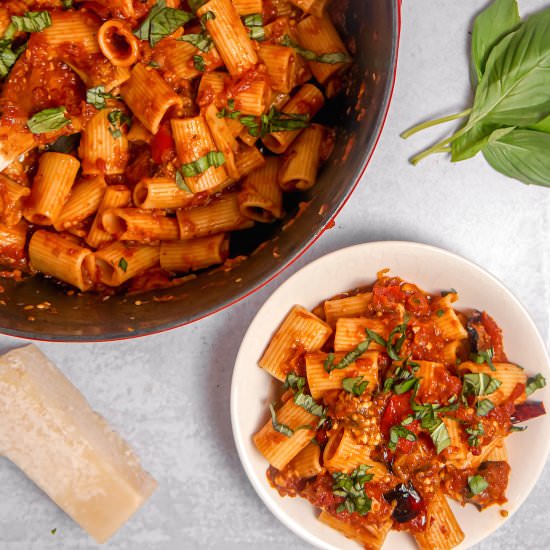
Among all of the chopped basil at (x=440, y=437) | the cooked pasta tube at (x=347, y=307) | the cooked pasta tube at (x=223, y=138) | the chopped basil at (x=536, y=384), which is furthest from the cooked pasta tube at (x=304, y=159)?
the chopped basil at (x=536, y=384)

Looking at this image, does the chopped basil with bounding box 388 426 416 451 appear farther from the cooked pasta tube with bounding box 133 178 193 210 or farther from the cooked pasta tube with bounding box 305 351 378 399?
the cooked pasta tube with bounding box 133 178 193 210

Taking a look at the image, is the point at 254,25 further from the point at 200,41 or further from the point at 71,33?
the point at 71,33

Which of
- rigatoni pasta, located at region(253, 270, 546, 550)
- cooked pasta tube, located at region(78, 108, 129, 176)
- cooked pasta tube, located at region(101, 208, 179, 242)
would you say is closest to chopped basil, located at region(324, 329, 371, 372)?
rigatoni pasta, located at region(253, 270, 546, 550)

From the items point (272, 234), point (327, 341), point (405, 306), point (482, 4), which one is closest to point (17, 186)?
point (272, 234)

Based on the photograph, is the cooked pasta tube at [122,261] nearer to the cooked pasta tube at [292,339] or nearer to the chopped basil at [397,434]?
the cooked pasta tube at [292,339]

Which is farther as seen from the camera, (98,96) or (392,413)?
(392,413)

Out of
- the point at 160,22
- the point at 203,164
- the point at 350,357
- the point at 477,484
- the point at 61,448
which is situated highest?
the point at 160,22

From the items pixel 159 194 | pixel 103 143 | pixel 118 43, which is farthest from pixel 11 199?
pixel 118 43

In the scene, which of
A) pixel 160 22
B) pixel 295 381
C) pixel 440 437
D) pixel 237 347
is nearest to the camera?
pixel 160 22
